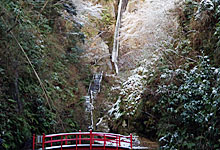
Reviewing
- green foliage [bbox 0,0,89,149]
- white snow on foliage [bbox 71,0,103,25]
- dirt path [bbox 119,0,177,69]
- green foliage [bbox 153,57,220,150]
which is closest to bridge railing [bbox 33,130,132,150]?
green foliage [bbox 0,0,89,149]

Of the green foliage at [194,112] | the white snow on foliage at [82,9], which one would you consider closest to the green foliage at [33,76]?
the white snow on foliage at [82,9]

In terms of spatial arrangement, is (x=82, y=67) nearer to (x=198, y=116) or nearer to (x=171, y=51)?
(x=171, y=51)

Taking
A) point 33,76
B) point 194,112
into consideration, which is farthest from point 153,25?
point 194,112

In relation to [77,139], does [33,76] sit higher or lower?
higher

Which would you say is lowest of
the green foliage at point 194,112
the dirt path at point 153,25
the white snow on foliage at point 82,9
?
the green foliage at point 194,112

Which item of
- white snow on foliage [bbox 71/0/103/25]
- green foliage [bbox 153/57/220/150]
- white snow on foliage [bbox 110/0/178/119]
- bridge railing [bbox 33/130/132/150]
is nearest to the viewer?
green foliage [bbox 153/57/220/150]

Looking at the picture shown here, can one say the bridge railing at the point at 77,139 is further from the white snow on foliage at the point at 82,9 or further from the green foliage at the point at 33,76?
the white snow on foliage at the point at 82,9

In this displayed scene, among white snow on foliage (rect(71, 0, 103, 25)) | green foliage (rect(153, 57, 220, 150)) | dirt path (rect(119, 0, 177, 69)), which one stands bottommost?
green foliage (rect(153, 57, 220, 150))

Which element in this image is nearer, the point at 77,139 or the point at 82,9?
the point at 77,139

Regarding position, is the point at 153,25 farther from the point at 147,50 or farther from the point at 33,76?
the point at 33,76

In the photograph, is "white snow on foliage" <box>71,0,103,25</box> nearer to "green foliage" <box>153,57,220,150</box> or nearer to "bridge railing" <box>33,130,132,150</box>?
"bridge railing" <box>33,130,132,150</box>

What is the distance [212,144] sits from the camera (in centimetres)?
616

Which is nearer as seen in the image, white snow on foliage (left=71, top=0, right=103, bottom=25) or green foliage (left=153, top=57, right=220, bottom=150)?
green foliage (left=153, top=57, right=220, bottom=150)

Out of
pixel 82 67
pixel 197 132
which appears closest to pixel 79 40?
pixel 82 67
